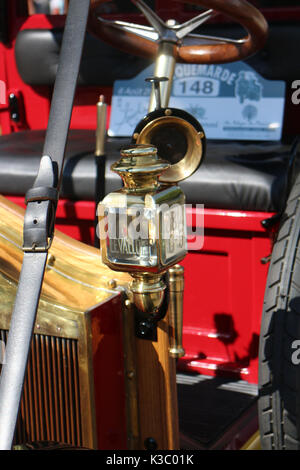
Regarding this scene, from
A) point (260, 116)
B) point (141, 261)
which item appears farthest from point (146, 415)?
point (260, 116)

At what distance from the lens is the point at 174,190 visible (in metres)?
0.93

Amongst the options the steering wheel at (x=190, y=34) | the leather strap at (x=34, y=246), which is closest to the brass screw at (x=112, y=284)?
the leather strap at (x=34, y=246)

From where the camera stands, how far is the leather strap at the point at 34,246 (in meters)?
0.78

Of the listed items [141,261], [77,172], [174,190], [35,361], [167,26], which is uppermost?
[167,26]

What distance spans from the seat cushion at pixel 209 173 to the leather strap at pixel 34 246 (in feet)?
2.56

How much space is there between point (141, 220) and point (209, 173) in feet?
2.62

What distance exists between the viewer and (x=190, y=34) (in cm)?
148

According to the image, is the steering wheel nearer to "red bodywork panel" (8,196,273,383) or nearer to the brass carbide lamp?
"red bodywork panel" (8,196,273,383)

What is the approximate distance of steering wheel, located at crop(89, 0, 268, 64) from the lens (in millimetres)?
1363

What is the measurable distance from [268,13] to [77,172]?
2.73ft

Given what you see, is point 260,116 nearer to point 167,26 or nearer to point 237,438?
point 167,26

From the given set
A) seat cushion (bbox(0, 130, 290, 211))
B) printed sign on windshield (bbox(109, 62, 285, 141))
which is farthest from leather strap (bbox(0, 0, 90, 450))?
printed sign on windshield (bbox(109, 62, 285, 141))

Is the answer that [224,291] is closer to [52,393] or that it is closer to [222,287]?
[222,287]

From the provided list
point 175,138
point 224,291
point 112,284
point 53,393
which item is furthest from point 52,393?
point 224,291
